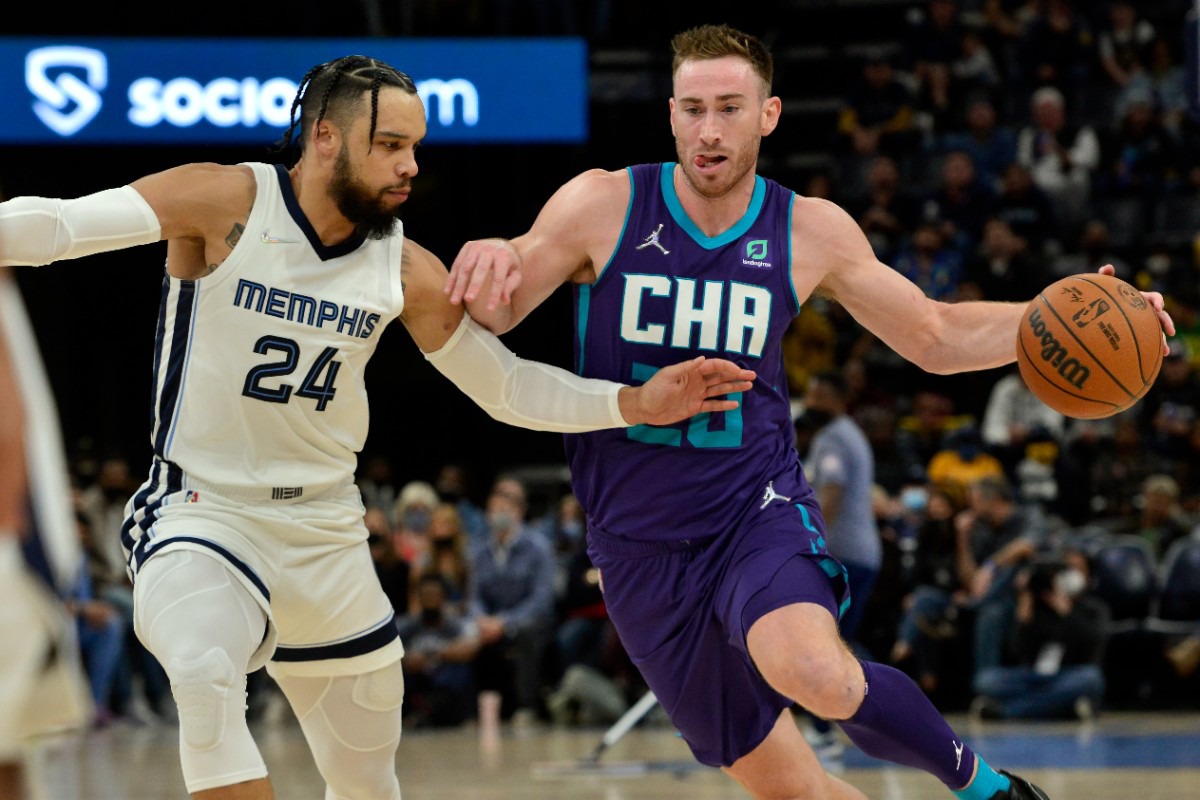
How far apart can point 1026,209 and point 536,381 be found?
11.0 meters

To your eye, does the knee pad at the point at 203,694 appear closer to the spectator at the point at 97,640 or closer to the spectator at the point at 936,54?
the spectator at the point at 97,640

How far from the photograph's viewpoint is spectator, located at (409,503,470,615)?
11531 mm

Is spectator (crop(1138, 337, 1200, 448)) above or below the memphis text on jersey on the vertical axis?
below

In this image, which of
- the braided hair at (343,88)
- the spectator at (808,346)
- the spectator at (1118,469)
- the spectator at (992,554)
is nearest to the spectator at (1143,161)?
the spectator at (808,346)

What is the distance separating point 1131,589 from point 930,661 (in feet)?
4.63

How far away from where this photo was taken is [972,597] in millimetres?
10852

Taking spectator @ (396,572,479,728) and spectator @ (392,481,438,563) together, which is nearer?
spectator @ (396,572,479,728)

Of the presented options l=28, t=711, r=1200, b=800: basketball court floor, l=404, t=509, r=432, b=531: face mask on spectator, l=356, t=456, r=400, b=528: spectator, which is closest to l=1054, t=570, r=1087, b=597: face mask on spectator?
l=28, t=711, r=1200, b=800: basketball court floor

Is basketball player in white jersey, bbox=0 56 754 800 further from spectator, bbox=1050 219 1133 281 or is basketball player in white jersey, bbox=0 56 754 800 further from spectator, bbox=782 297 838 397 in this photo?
spectator, bbox=1050 219 1133 281

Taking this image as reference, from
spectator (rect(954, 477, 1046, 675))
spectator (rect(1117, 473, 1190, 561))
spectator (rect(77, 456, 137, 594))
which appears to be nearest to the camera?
spectator (rect(954, 477, 1046, 675))

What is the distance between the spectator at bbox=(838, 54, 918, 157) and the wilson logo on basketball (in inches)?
460

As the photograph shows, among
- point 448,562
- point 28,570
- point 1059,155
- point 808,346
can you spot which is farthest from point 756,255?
point 1059,155

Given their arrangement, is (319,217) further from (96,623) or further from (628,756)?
(96,623)

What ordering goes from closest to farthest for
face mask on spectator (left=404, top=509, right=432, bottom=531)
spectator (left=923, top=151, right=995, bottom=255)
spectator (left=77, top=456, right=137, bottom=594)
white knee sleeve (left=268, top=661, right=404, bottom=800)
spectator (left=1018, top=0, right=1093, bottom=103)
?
white knee sleeve (left=268, top=661, right=404, bottom=800), face mask on spectator (left=404, top=509, right=432, bottom=531), spectator (left=77, top=456, right=137, bottom=594), spectator (left=923, top=151, right=995, bottom=255), spectator (left=1018, top=0, right=1093, bottom=103)
